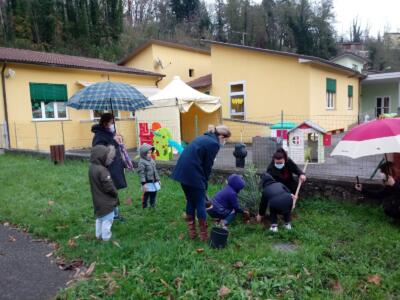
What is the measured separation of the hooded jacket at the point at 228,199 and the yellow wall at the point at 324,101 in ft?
31.7

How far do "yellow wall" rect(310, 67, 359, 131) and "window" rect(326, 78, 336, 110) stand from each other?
0.72ft

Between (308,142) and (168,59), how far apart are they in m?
15.6

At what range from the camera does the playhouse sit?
888 cm

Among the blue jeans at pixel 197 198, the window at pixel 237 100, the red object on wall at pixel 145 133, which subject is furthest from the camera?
the window at pixel 237 100

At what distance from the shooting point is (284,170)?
5477 mm

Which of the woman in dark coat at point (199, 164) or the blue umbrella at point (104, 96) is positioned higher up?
the blue umbrella at point (104, 96)

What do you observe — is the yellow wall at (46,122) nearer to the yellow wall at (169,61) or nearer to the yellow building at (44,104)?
the yellow building at (44,104)

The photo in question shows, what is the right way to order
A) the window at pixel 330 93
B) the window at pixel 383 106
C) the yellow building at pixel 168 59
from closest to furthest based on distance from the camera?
1. the window at pixel 330 93
2. the yellow building at pixel 168 59
3. the window at pixel 383 106

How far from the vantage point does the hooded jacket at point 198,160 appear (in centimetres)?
429

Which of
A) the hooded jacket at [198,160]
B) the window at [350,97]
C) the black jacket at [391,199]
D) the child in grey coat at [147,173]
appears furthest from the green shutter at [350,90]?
the hooded jacket at [198,160]

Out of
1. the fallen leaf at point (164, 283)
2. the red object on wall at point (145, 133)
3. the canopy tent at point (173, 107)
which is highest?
the canopy tent at point (173, 107)

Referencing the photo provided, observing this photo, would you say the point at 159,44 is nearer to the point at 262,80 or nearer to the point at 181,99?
the point at 262,80

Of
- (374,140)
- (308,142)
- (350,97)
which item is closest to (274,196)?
(374,140)

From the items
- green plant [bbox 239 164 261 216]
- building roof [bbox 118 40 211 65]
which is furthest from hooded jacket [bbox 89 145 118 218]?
building roof [bbox 118 40 211 65]
